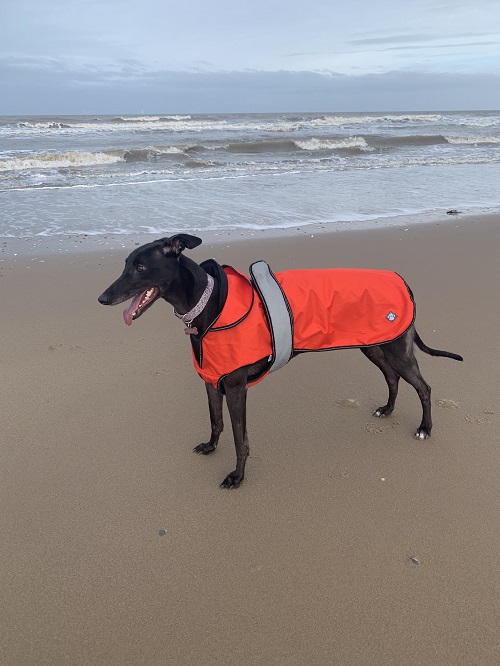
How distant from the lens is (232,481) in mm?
3027

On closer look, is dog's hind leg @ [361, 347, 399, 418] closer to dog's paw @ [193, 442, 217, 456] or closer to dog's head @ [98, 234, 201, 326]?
dog's paw @ [193, 442, 217, 456]

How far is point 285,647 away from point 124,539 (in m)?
0.92

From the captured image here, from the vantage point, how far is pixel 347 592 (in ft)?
7.57

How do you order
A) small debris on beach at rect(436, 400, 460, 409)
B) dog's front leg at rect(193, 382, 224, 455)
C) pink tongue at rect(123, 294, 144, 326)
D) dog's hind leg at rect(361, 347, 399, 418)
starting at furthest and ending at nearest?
small debris on beach at rect(436, 400, 460, 409), dog's hind leg at rect(361, 347, 399, 418), dog's front leg at rect(193, 382, 224, 455), pink tongue at rect(123, 294, 144, 326)

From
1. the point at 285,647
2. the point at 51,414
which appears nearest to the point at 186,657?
the point at 285,647

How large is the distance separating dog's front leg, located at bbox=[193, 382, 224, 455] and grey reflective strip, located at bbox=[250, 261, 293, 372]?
38 cm

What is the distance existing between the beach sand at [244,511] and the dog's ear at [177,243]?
1.19 meters

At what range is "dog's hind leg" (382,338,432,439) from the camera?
3336 millimetres

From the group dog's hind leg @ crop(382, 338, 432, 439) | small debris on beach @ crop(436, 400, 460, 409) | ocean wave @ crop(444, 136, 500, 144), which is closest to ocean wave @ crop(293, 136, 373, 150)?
ocean wave @ crop(444, 136, 500, 144)

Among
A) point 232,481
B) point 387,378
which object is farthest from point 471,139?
point 232,481

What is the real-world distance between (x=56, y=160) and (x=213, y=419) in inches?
672

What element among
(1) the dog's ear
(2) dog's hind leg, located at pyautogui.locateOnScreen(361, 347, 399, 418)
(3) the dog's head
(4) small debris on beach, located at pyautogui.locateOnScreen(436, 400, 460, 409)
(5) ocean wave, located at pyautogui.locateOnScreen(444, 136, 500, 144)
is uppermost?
(5) ocean wave, located at pyautogui.locateOnScreen(444, 136, 500, 144)

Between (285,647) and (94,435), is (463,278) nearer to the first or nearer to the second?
(94,435)

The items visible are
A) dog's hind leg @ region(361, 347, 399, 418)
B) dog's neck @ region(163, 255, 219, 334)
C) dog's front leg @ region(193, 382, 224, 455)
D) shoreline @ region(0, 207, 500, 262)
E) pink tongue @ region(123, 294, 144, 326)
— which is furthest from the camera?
shoreline @ region(0, 207, 500, 262)
